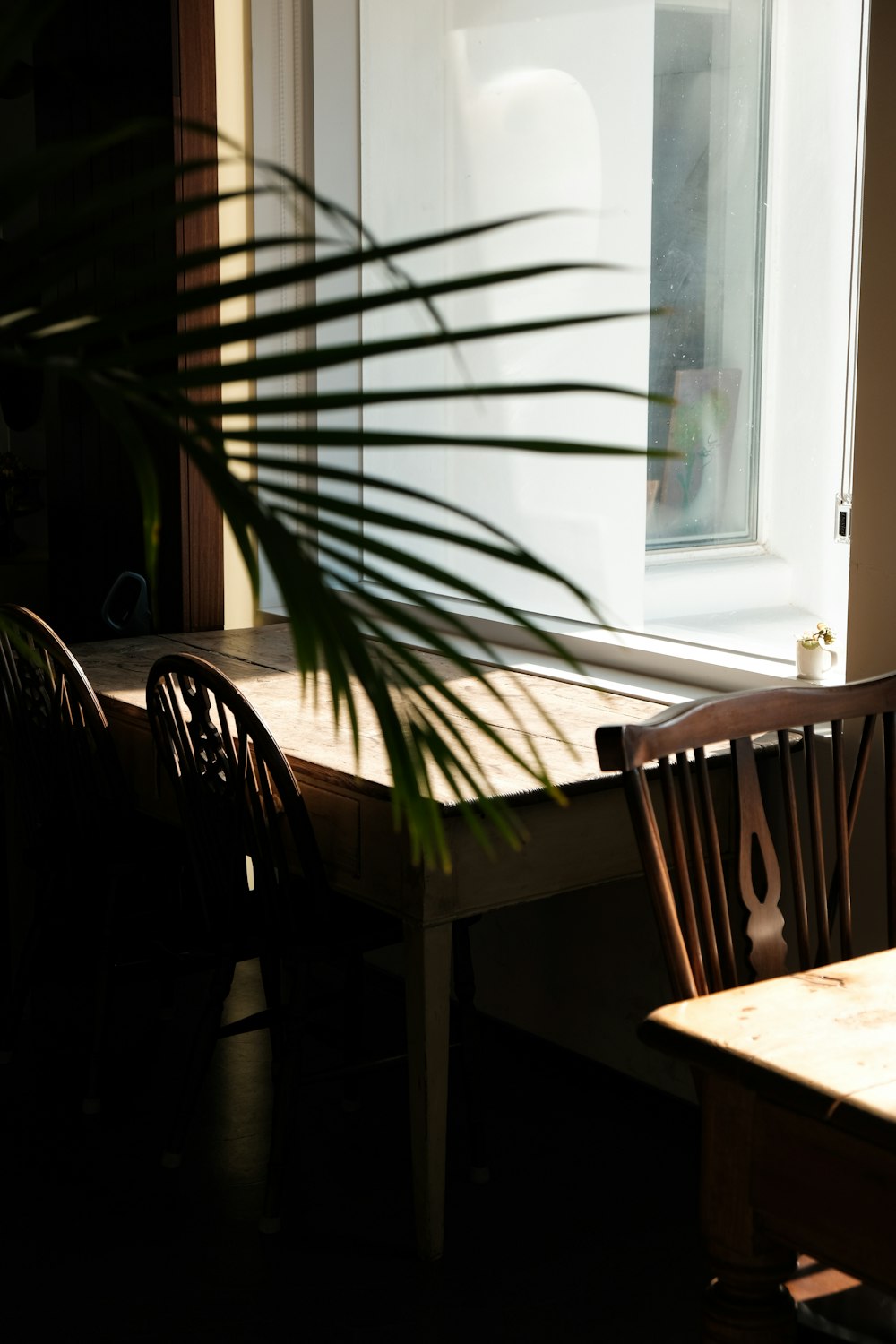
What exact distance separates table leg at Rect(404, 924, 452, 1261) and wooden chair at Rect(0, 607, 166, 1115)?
0.76 m

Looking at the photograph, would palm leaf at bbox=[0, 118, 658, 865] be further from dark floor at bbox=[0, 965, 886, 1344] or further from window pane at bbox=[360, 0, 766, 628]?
window pane at bbox=[360, 0, 766, 628]

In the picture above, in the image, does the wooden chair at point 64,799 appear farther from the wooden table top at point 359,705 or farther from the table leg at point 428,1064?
the table leg at point 428,1064

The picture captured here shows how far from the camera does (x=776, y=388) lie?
2.84 m

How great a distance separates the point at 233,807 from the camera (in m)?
2.24

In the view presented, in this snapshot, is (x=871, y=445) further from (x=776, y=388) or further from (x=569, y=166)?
(x=569, y=166)

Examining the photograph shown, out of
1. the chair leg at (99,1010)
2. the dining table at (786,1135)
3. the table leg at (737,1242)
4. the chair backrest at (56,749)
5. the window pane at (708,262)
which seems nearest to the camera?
the dining table at (786,1135)

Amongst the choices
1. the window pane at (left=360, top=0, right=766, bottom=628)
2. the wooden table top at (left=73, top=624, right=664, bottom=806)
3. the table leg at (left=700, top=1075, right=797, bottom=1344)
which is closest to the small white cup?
the wooden table top at (left=73, top=624, right=664, bottom=806)

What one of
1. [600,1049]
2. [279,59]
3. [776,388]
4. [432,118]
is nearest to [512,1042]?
[600,1049]

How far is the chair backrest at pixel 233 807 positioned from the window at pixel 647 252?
998mm

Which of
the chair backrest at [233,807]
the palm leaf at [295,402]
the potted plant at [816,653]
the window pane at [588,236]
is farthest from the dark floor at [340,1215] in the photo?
the palm leaf at [295,402]

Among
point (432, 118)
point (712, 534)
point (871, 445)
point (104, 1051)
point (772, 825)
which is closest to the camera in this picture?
point (871, 445)

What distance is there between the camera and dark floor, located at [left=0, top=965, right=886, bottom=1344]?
208 cm

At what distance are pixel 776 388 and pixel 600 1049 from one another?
1.31 m

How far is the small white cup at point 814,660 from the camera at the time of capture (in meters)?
2.61
